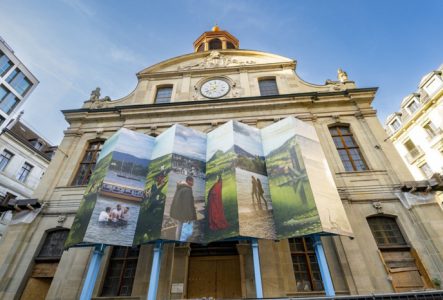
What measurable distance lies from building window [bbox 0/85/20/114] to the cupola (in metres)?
23.9

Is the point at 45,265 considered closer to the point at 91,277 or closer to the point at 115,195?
the point at 91,277

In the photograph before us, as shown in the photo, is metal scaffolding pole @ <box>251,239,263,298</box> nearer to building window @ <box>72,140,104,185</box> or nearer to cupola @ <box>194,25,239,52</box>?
building window @ <box>72,140,104,185</box>

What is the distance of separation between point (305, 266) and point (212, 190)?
4.29 metres

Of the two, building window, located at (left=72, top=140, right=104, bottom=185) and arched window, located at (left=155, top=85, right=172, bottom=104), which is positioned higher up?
arched window, located at (left=155, top=85, right=172, bottom=104)

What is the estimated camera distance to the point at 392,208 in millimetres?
8875

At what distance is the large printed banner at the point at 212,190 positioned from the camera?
7.23 m

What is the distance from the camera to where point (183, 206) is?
26.0 feet

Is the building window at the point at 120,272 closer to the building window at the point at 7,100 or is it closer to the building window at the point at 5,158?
the building window at the point at 5,158

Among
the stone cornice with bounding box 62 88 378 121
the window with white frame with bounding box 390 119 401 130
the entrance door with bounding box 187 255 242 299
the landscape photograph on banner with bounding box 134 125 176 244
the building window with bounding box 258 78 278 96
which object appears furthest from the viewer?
the window with white frame with bounding box 390 119 401 130

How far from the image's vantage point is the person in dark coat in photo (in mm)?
7535

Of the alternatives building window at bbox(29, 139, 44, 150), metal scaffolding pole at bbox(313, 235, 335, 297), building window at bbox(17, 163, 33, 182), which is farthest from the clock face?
building window at bbox(29, 139, 44, 150)

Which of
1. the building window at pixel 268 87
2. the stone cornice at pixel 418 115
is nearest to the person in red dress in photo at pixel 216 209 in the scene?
the building window at pixel 268 87

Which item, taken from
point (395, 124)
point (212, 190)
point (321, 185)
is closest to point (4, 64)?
point (212, 190)

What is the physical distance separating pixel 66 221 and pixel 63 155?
414 centimetres
